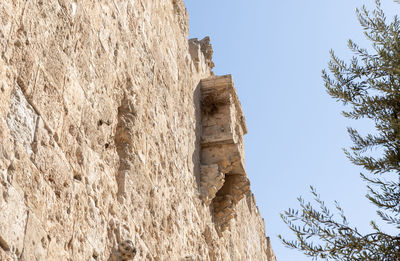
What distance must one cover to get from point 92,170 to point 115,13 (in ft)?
4.74

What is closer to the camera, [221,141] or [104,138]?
[104,138]

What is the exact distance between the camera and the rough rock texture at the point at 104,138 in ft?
10.0

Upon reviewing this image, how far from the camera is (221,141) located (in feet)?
25.1

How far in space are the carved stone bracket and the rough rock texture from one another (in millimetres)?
26

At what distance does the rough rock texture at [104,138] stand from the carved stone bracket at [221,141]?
26mm

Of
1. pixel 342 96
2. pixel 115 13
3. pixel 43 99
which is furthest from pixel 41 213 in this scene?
pixel 342 96

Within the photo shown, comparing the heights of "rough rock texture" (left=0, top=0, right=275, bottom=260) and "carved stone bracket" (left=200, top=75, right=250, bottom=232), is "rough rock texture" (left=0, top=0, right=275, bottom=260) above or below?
below

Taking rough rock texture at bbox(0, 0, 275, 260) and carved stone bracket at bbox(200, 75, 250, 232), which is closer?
rough rock texture at bbox(0, 0, 275, 260)

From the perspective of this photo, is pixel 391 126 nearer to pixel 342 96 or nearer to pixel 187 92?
pixel 342 96

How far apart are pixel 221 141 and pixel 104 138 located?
11.7ft

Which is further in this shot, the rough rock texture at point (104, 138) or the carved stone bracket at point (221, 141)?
the carved stone bracket at point (221, 141)

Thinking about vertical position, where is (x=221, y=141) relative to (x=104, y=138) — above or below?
above

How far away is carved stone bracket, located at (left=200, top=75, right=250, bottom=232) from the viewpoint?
7.56 meters

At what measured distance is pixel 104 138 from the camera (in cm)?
421
